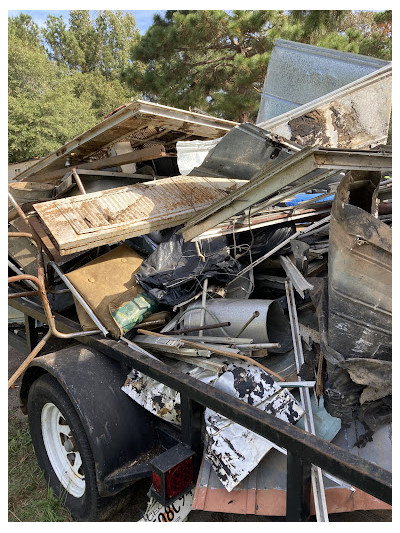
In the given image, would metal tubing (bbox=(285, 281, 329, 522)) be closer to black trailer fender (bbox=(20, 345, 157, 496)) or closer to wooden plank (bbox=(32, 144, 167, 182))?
black trailer fender (bbox=(20, 345, 157, 496))

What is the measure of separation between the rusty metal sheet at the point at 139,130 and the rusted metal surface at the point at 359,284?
2.13 metres

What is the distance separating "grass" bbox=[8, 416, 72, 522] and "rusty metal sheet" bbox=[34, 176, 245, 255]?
1.55 m

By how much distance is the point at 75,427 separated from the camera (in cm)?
209

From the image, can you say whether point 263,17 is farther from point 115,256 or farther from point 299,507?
point 299,507

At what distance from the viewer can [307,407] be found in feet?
5.99

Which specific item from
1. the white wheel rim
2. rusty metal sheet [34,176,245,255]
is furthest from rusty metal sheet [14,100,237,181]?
the white wheel rim

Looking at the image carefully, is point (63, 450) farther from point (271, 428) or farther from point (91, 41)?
point (91, 41)

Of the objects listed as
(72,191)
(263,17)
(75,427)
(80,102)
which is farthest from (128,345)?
(80,102)

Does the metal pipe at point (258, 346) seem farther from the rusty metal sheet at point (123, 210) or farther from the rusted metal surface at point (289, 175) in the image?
the rusty metal sheet at point (123, 210)

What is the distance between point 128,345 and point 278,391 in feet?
2.94

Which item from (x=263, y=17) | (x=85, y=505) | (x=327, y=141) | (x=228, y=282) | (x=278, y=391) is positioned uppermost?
(x=263, y=17)

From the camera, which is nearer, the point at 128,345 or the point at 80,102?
the point at 128,345

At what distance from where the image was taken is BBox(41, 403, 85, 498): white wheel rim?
7.66ft

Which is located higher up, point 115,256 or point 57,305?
point 115,256
